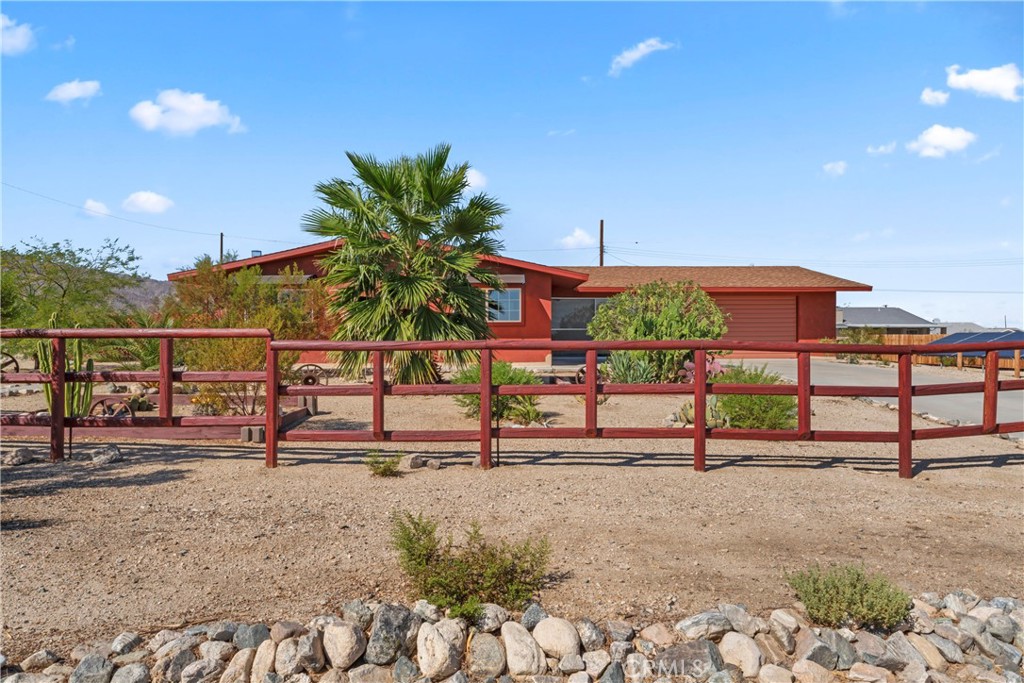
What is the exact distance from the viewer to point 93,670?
9.91ft

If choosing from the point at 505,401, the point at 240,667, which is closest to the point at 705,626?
the point at 240,667

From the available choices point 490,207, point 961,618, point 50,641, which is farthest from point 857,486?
point 490,207

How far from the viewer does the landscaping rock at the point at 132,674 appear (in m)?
2.99

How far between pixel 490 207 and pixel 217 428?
6.57m

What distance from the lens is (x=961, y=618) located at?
139 inches

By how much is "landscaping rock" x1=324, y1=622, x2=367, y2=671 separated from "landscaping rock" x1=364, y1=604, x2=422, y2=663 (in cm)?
5

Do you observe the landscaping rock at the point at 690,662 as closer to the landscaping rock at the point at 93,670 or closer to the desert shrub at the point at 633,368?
the landscaping rock at the point at 93,670

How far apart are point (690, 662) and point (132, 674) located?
237 cm

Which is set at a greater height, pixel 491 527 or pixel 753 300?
pixel 753 300

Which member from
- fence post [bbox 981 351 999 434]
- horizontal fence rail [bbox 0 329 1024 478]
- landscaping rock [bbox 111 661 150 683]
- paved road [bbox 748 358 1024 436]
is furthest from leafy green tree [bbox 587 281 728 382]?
landscaping rock [bbox 111 661 150 683]

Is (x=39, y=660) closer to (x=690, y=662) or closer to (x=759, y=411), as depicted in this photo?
(x=690, y=662)

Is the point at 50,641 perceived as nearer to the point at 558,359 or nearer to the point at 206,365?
the point at 206,365

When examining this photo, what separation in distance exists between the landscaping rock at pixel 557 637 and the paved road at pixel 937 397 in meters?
9.45

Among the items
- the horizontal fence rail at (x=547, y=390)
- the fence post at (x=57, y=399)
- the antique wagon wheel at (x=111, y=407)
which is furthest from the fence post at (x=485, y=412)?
the antique wagon wheel at (x=111, y=407)
